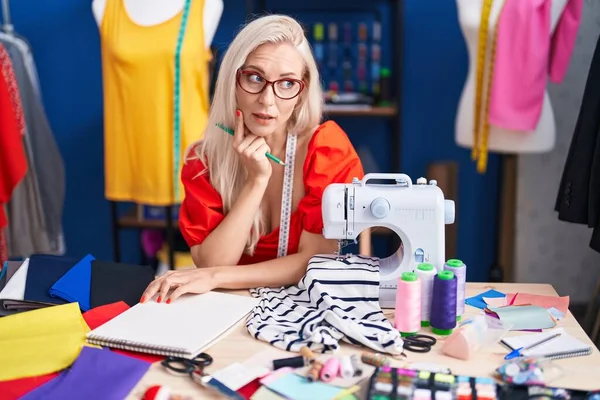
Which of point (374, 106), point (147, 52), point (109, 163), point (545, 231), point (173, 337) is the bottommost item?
point (545, 231)

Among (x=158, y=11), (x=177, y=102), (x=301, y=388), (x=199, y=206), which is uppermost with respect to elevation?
(x=158, y=11)

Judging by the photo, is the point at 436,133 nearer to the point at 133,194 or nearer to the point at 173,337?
the point at 133,194

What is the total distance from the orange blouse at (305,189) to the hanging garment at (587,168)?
0.98m

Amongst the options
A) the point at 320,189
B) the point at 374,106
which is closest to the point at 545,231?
the point at 374,106

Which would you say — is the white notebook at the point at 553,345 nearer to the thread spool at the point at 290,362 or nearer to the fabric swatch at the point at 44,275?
the thread spool at the point at 290,362

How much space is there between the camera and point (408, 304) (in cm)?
136

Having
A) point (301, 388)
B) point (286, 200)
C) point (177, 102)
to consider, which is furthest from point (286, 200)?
point (177, 102)

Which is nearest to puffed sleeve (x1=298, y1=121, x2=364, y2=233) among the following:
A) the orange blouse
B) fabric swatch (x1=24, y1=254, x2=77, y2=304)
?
the orange blouse

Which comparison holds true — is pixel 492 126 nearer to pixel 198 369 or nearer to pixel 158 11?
pixel 158 11

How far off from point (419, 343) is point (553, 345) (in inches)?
10.2

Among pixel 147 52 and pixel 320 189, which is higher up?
pixel 147 52

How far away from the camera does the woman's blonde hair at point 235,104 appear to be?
1702mm

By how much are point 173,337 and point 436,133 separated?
2.43m

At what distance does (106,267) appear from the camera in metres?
1.64
